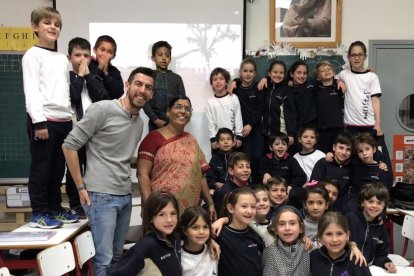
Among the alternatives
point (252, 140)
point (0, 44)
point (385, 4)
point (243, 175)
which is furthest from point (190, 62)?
point (385, 4)

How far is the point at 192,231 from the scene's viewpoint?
2229 mm

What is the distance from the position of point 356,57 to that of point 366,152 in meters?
1.04

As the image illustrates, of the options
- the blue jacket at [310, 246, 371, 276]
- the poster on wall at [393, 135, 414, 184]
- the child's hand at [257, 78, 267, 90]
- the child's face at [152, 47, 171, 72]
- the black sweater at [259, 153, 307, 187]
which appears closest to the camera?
the blue jacket at [310, 246, 371, 276]

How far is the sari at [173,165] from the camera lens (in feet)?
8.50

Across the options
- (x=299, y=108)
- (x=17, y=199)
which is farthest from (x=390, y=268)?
(x=17, y=199)

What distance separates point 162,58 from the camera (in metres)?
3.69

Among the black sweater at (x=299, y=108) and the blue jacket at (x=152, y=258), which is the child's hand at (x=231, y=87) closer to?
the black sweater at (x=299, y=108)

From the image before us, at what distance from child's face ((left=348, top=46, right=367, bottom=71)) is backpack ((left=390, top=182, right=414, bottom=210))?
45.0 inches

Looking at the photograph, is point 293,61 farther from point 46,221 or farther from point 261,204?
point 46,221

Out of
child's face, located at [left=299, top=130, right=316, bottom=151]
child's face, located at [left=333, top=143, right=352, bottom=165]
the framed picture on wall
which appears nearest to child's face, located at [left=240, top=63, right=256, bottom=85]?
the framed picture on wall

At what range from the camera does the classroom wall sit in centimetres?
415

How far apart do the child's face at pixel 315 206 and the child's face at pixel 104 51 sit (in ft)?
5.57

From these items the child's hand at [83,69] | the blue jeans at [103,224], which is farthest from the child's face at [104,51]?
the blue jeans at [103,224]

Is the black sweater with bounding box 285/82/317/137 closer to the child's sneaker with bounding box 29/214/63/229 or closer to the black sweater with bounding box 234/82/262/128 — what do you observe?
the black sweater with bounding box 234/82/262/128
